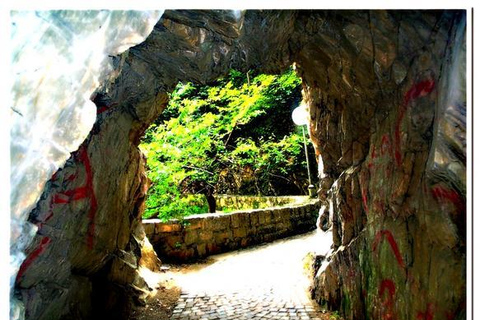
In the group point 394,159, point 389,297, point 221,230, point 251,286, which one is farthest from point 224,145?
point 389,297

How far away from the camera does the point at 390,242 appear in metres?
4.16

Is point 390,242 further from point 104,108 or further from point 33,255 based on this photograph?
point 104,108

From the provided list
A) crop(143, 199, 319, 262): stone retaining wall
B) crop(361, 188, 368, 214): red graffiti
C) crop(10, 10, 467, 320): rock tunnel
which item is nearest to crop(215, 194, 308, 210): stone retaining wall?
crop(143, 199, 319, 262): stone retaining wall

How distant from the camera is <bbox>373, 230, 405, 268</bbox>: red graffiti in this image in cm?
395

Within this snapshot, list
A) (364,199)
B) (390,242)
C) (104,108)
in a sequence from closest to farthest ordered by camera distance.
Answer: (390,242) → (104,108) → (364,199)

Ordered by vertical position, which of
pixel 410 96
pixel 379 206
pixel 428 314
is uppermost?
pixel 410 96

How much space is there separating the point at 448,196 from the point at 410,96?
3.95ft

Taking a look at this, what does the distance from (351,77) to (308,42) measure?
845mm

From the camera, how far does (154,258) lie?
7582mm

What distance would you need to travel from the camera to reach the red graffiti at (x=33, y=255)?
3.46m

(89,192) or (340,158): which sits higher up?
(340,158)

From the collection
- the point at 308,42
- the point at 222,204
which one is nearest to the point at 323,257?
the point at 308,42

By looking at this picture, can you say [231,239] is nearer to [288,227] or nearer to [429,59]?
[288,227]

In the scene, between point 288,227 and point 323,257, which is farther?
point 288,227
